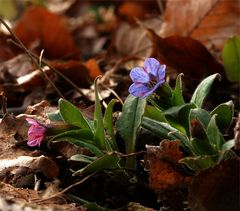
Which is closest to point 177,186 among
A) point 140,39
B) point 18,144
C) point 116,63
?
point 18,144

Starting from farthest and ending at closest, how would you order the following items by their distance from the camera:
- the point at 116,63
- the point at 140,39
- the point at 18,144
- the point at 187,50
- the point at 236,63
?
the point at 140,39 < the point at 116,63 < the point at 187,50 < the point at 236,63 < the point at 18,144

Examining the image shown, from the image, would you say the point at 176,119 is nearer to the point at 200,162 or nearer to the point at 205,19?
the point at 200,162

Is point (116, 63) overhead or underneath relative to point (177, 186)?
underneath

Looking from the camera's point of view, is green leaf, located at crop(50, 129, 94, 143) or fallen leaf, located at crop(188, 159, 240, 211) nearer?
fallen leaf, located at crop(188, 159, 240, 211)

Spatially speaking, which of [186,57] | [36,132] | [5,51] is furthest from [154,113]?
[5,51]

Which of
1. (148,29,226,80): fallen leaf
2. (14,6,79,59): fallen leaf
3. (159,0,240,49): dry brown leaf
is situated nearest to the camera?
(148,29,226,80): fallen leaf

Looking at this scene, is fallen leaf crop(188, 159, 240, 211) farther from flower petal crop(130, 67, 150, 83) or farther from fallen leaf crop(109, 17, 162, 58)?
fallen leaf crop(109, 17, 162, 58)

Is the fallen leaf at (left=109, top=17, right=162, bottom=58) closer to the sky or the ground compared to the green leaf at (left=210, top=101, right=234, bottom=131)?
closer to the ground

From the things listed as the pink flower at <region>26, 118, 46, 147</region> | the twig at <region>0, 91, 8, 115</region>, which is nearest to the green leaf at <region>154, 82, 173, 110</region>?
the pink flower at <region>26, 118, 46, 147</region>

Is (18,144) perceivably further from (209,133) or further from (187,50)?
(187,50)
